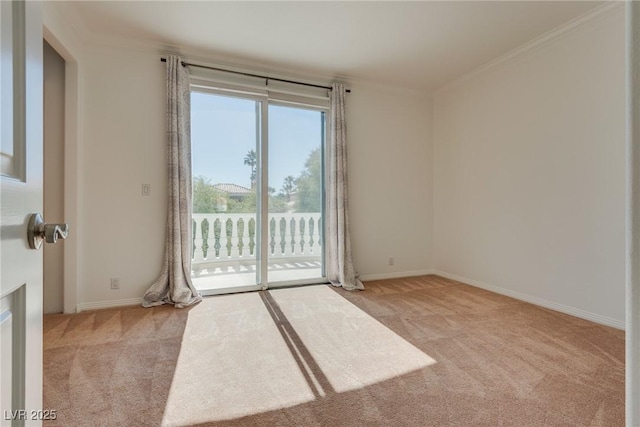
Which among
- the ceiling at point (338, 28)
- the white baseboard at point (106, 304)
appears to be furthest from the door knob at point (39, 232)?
the white baseboard at point (106, 304)

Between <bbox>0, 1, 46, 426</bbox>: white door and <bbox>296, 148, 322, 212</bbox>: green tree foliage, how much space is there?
3121 millimetres

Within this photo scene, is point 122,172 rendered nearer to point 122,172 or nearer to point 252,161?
point 122,172

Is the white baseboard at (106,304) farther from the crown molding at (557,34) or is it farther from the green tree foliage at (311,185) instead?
the crown molding at (557,34)

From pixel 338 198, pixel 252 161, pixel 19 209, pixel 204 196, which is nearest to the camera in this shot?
pixel 19 209

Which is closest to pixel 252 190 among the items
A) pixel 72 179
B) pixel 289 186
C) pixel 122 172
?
pixel 289 186

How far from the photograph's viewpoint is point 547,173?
9.52 feet

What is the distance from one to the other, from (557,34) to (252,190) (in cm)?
341

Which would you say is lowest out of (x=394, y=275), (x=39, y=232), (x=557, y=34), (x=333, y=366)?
(x=333, y=366)

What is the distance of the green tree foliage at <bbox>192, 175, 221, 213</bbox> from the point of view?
3.31 m

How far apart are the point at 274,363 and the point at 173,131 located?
239cm

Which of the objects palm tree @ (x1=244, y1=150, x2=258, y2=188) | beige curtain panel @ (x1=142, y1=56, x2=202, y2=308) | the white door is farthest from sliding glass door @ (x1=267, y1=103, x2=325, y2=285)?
the white door

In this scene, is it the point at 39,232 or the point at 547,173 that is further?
the point at 547,173

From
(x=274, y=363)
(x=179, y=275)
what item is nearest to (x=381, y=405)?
(x=274, y=363)

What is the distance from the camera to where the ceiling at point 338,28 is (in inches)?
95.6
